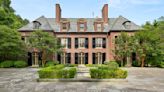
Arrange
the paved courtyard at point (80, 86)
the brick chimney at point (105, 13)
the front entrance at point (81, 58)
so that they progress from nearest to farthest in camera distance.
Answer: the paved courtyard at point (80, 86) < the front entrance at point (81, 58) < the brick chimney at point (105, 13)

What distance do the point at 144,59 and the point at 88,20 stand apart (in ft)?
41.4

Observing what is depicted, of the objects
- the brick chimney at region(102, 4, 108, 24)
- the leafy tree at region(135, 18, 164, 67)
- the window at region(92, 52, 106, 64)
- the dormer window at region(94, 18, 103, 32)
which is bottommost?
the window at region(92, 52, 106, 64)

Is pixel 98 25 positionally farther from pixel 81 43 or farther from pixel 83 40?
pixel 81 43

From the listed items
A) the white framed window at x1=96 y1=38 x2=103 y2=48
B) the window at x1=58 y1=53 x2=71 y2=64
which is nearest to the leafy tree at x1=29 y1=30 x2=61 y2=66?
the window at x1=58 y1=53 x2=71 y2=64

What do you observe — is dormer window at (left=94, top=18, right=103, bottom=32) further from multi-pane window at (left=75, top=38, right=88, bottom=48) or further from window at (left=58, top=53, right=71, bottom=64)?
window at (left=58, top=53, right=71, bottom=64)

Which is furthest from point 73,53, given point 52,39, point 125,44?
point 125,44

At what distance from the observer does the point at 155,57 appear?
34.7 metres

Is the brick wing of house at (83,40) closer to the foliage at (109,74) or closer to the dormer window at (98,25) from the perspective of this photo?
the dormer window at (98,25)

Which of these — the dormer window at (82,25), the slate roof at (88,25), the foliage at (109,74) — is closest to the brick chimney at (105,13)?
the slate roof at (88,25)

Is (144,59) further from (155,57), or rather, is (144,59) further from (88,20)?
(88,20)

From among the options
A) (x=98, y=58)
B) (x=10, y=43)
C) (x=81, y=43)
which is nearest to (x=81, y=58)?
(x=81, y=43)

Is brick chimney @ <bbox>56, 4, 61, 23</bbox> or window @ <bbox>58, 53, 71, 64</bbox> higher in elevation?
brick chimney @ <bbox>56, 4, 61, 23</bbox>

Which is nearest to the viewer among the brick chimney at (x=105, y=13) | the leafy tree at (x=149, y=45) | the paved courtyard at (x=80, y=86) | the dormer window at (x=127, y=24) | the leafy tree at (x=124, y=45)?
the paved courtyard at (x=80, y=86)

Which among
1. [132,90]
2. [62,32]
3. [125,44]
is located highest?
[62,32]
